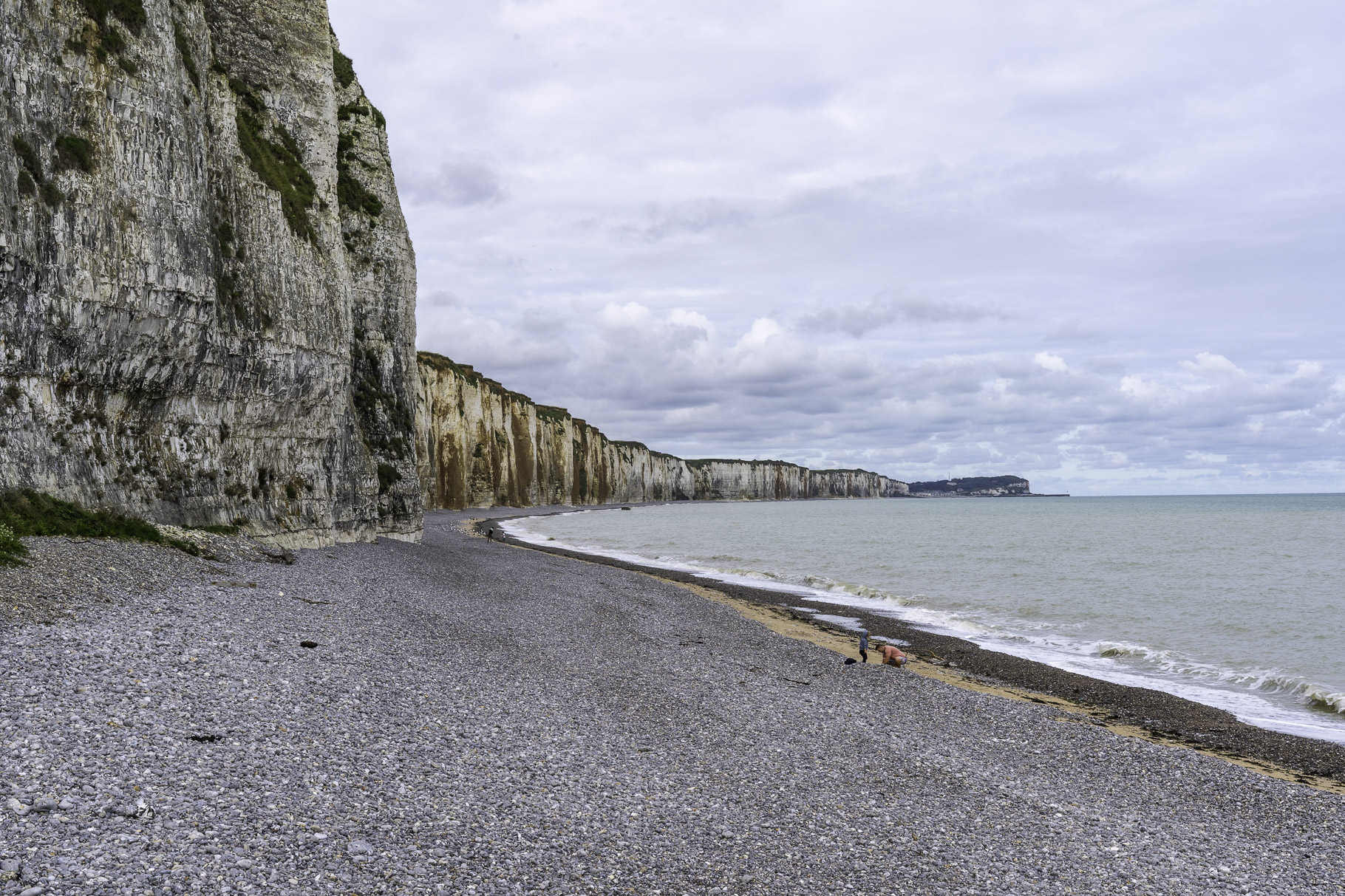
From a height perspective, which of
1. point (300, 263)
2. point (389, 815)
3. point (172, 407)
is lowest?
point (389, 815)

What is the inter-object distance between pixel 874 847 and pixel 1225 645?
67.7 feet

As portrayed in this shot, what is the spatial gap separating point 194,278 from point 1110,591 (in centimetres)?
3687

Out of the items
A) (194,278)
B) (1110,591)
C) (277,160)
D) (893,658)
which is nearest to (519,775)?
(893,658)

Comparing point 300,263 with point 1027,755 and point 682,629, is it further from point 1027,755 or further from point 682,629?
point 1027,755

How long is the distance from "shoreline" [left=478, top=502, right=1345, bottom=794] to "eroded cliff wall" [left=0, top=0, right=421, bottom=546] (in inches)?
688

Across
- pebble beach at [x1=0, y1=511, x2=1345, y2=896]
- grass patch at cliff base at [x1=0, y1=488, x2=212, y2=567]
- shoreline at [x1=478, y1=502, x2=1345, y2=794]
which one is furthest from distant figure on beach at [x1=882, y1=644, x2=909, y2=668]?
grass patch at cliff base at [x1=0, y1=488, x2=212, y2=567]

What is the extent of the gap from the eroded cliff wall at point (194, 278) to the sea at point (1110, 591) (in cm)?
1994

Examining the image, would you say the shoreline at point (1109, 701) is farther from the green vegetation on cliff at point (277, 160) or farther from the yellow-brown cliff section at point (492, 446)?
the yellow-brown cliff section at point (492, 446)

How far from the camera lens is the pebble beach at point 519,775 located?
22.5 feet

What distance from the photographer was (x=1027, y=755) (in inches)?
490

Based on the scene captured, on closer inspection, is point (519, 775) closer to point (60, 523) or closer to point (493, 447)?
point (60, 523)

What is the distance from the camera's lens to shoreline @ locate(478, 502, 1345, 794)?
43.9 feet

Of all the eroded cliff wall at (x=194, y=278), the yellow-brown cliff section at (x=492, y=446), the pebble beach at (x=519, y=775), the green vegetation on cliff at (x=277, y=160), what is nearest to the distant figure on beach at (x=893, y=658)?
the pebble beach at (x=519, y=775)

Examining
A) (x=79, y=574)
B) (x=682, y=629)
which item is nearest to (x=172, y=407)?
(x=79, y=574)
